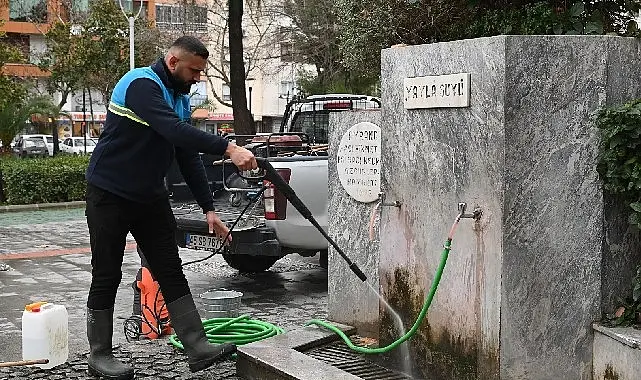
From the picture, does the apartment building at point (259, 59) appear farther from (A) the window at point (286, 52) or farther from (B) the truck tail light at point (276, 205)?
(B) the truck tail light at point (276, 205)

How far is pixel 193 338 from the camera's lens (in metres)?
5.00

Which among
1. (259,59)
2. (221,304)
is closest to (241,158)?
(221,304)

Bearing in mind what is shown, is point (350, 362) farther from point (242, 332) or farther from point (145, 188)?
point (145, 188)

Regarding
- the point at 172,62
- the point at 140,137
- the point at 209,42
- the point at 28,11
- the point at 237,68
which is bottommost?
the point at 140,137

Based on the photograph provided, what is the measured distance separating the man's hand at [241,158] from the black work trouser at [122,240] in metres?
0.79

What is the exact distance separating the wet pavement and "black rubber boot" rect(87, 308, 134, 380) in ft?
0.48

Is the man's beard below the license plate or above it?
above

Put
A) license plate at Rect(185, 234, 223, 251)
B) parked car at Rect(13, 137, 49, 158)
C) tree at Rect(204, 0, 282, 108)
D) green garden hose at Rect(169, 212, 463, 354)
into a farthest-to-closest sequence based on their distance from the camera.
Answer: parked car at Rect(13, 137, 49, 158), tree at Rect(204, 0, 282, 108), license plate at Rect(185, 234, 223, 251), green garden hose at Rect(169, 212, 463, 354)

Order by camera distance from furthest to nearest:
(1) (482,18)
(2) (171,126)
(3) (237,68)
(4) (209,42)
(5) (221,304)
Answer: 1. (4) (209,42)
2. (3) (237,68)
3. (5) (221,304)
4. (1) (482,18)
5. (2) (171,126)

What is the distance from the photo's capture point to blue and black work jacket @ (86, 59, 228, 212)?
4535 mm

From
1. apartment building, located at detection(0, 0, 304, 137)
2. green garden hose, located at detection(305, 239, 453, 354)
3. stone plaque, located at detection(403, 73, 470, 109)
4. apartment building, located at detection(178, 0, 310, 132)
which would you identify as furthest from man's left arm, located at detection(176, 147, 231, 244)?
apartment building, located at detection(0, 0, 304, 137)

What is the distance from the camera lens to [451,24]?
6984mm

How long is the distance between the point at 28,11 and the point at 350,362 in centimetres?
4790

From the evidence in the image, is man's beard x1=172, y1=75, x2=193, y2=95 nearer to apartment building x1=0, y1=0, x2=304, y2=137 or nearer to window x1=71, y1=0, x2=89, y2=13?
apartment building x1=0, y1=0, x2=304, y2=137
